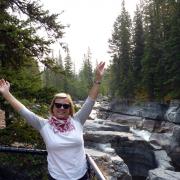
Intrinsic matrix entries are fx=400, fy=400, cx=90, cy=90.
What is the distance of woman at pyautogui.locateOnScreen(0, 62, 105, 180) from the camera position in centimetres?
445

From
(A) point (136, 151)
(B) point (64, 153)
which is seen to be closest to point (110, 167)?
(B) point (64, 153)

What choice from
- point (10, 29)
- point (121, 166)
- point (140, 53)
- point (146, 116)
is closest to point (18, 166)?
point (10, 29)

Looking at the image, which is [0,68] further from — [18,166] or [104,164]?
[104,164]

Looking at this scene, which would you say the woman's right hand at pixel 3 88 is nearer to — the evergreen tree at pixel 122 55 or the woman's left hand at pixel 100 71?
the woman's left hand at pixel 100 71

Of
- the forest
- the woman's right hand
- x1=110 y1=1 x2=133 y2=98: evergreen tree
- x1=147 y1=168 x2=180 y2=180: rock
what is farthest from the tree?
x1=110 y1=1 x2=133 y2=98: evergreen tree

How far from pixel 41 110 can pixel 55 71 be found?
1.68 meters

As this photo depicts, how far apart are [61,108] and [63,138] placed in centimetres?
38

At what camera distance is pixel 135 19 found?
61.9 metres

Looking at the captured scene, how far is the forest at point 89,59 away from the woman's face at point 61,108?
467 cm

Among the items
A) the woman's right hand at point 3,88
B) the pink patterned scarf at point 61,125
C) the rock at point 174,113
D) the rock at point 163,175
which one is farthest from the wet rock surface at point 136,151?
the pink patterned scarf at point 61,125

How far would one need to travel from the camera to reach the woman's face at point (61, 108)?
4.66m

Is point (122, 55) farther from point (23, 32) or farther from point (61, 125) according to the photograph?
point (61, 125)

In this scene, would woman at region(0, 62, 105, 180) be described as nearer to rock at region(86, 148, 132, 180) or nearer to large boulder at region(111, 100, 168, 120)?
rock at region(86, 148, 132, 180)

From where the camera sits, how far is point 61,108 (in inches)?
183
